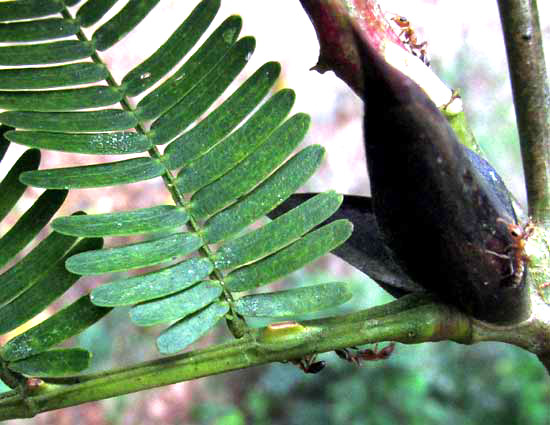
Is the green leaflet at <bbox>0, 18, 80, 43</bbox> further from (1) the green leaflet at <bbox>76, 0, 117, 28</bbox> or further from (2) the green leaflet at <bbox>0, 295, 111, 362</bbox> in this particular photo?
(2) the green leaflet at <bbox>0, 295, 111, 362</bbox>

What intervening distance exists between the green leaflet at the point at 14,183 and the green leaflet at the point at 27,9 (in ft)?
0.39

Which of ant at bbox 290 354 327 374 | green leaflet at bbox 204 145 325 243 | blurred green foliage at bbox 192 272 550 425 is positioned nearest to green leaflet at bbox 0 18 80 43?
green leaflet at bbox 204 145 325 243

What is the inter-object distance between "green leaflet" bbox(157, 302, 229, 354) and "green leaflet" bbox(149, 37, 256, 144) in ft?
0.52

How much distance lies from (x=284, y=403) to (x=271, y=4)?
2.18 metres

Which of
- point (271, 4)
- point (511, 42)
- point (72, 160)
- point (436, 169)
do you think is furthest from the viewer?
point (271, 4)

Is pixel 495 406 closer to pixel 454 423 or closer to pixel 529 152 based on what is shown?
pixel 454 423

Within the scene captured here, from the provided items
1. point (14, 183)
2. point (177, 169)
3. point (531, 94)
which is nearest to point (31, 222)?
point (14, 183)

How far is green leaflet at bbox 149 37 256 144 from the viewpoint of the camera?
646 millimetres

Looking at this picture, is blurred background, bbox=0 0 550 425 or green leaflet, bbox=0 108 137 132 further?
blurred background, bbox=0 0 550 425

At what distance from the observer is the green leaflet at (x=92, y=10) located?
2.14 ft

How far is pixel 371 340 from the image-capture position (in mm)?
586

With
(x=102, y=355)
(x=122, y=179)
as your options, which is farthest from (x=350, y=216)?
(x=102, y=355)

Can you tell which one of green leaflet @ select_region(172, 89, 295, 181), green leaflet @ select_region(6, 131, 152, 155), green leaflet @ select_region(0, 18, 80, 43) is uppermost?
green leaflet @ select_region(0, 18, 80, 43)

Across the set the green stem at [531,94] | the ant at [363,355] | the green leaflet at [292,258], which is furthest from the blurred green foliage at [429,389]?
the green leaflet at [292,258]
